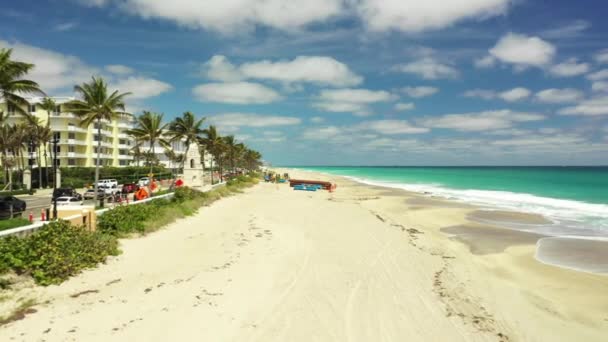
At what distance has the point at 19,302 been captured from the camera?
854 cm

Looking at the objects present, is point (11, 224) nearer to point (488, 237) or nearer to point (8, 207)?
point (8, 207)

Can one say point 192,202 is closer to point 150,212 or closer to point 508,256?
point 150,212

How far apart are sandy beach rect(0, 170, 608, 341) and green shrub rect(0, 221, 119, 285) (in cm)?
44

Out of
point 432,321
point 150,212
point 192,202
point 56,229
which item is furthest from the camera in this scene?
point 192,202

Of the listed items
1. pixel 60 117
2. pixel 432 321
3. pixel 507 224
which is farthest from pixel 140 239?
pixel 60 117

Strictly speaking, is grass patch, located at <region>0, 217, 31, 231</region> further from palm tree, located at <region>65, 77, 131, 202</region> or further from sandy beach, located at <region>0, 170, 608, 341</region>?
palm tree, located at <region>65, 77, 131, 202</region>

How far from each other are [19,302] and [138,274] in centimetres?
308

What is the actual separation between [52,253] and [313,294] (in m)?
7.39

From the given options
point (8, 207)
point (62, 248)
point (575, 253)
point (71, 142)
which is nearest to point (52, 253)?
point (62, 248)

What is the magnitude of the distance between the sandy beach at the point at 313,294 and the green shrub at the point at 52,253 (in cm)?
44

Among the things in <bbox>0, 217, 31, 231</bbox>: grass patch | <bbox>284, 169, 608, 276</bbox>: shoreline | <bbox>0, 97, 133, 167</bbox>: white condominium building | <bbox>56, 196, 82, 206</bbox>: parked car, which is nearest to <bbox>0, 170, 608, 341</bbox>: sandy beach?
<bbox>284, 169, 608, 276</bbox>: shoreline

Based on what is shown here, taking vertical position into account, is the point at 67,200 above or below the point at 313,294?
above

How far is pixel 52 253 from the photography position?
33.6 feet

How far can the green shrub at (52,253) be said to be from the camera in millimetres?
9734
